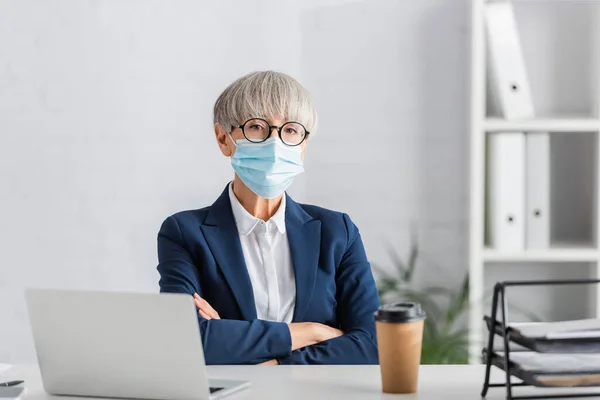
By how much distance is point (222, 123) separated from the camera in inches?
71.9

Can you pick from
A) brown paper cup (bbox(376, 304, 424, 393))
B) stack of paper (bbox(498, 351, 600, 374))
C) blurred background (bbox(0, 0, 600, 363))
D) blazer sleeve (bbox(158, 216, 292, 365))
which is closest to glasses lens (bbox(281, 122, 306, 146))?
blazer sleeve (bbox(158, 216, 292, 365))

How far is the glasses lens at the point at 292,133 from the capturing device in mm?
1799

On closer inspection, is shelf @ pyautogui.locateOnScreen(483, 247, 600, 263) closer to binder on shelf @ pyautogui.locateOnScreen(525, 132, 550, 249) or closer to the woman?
binder on shelf @ pyautogui.locateOnScreen(525, 132, 550, 249)

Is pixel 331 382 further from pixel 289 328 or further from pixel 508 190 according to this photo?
pixel 508 190

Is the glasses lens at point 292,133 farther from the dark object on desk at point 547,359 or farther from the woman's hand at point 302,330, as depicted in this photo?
the dark object on desk at point 547,359

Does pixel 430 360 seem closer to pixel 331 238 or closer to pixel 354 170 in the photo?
pixel 354 170

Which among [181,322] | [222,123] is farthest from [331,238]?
[181,322]

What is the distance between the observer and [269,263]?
5.89ft

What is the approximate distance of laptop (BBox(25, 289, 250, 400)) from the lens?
3.66 ft

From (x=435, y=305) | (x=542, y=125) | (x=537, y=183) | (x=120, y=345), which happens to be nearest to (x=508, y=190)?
(x=537, y=183)

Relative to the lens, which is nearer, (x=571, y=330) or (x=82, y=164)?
(x=571, y=330)

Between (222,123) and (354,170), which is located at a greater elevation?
(222,123)

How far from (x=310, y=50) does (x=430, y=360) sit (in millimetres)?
1047

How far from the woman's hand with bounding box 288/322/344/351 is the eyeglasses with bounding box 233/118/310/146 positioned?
1.23ft
